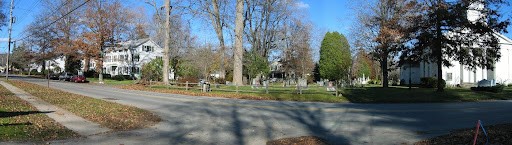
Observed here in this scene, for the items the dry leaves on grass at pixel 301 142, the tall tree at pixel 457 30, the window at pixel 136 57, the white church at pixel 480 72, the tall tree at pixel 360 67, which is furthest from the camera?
the tall tree at pixel 360 67

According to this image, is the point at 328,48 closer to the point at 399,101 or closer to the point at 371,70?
the point at 371,70

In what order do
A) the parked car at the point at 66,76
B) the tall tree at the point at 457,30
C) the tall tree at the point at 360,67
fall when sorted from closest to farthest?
the tall tree at the point at 457,30 → the parked car at the point at 66,76 → the tall tree at the point at 360,67

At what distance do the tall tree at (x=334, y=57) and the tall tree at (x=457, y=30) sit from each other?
3531 centimetres

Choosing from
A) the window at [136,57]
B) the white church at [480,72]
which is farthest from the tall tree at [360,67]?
the window at [136,57]

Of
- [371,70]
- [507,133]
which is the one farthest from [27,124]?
[371,70]

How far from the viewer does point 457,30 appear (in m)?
31.1

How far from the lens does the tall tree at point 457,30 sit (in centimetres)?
2973

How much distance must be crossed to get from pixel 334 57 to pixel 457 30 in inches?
1515

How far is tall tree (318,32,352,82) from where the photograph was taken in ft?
222

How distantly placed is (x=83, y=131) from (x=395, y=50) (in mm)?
28277

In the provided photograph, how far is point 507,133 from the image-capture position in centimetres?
840

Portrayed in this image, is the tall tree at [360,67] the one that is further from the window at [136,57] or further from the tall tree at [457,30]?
the tall tree at [457,30]

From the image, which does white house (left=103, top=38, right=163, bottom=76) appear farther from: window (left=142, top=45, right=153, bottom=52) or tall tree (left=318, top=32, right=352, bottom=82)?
tall tree (left=318, top=32, right=352, bottom=82)

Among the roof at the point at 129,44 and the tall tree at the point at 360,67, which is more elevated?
the roof at the point at 129,44
